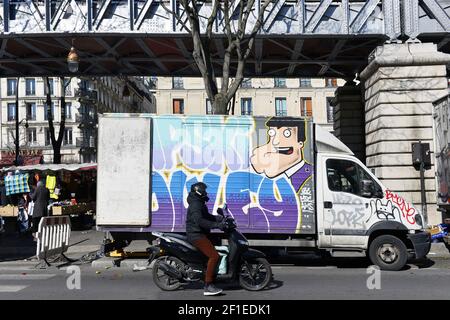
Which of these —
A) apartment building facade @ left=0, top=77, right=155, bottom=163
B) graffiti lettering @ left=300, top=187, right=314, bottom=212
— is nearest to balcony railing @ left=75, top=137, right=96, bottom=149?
apartment building facade @ left=0, top=77, right=155, bottom=163

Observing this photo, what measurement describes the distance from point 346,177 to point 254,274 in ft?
11.6

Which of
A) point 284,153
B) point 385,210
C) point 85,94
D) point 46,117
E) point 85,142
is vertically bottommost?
point 385,210

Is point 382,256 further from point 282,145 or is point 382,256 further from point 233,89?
point 233,89

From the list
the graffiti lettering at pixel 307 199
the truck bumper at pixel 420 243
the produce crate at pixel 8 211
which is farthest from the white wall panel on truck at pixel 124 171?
the produce crate at pixel 8 211

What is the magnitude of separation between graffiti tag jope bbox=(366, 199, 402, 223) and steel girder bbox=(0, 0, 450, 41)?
8345 mm

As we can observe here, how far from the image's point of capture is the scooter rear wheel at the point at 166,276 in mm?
8078

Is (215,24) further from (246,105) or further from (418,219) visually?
(246,105)

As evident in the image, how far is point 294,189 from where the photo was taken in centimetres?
1062

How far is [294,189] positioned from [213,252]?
11.2ft

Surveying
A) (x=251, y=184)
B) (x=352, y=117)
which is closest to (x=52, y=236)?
(x=251, y=184)

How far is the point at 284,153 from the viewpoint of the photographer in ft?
35.2

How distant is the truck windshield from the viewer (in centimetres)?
1061

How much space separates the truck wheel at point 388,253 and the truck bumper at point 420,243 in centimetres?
23
